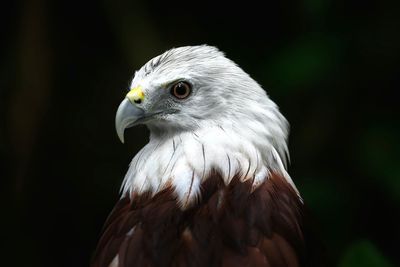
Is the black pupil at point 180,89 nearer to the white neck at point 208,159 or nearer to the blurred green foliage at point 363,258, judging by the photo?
the white neck at point 208,159

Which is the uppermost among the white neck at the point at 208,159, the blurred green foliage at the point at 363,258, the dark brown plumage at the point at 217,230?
the white neck at the point at 208,159

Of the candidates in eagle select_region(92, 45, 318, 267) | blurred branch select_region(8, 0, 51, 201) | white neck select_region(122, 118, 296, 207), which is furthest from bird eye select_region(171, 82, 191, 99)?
blurred branch select_region(8, 0, 51, 201)

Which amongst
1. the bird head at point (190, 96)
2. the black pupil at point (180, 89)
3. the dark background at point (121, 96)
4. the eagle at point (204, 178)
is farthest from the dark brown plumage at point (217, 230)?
the dark background at point (121, 96)

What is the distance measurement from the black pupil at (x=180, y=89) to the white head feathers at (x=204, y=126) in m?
0.03

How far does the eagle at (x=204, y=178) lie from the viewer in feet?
8.71

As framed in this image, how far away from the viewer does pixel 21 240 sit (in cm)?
493

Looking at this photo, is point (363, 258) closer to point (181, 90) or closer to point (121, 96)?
point (181, 90)

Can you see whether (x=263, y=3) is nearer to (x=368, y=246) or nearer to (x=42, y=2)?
(x=42, y=2)

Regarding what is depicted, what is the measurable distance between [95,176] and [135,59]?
2.99ft

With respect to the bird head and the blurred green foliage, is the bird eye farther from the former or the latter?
the blurred green foliage

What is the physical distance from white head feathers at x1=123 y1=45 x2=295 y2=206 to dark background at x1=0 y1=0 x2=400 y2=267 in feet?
4.98

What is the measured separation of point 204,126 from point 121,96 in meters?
2.58

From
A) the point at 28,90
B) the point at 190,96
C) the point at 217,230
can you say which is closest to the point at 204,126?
the point at 190,96

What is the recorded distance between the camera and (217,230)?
266cm
